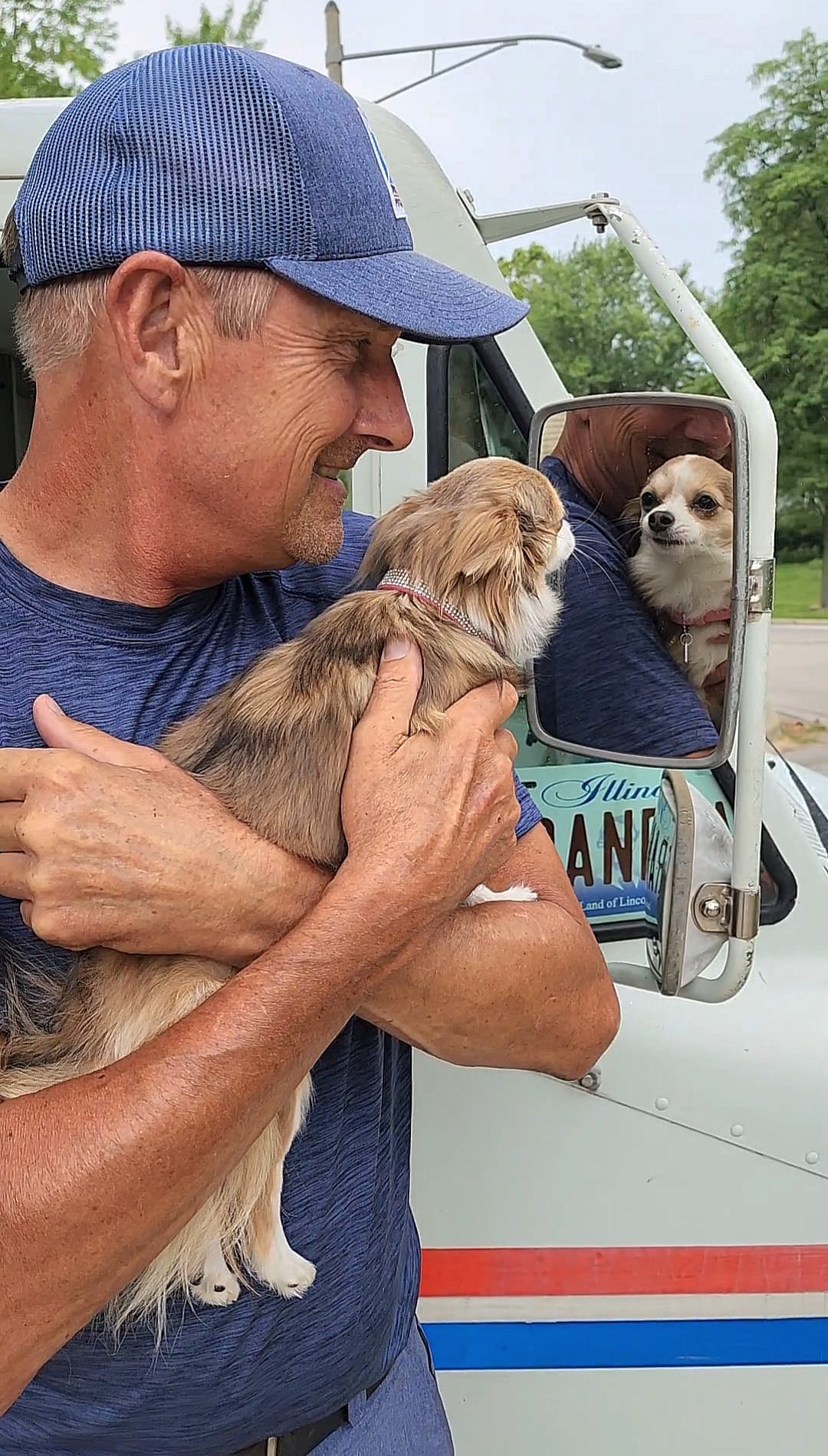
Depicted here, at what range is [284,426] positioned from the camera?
5.08 feet

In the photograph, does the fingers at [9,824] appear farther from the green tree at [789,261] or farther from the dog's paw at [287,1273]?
the green tree at [789,261]

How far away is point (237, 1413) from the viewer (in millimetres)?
1597

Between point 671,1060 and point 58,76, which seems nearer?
point 671,1060

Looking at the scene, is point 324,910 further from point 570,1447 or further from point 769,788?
point 570,1447

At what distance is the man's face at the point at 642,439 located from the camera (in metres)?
1.88

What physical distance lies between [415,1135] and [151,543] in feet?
4.35

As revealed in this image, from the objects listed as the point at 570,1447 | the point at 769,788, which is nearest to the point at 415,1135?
the point at 570,1447

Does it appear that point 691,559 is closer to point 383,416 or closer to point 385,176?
point 383,416

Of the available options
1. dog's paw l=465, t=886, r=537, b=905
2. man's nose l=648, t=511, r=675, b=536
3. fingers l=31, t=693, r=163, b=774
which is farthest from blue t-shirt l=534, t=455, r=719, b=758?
fingers l=31, t=693, r=163, b=774

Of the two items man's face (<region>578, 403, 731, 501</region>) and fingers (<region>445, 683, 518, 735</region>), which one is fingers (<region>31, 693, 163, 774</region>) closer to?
fingers (<region>445, 683, 518, 735</region>)

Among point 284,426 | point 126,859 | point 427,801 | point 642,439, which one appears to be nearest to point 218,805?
point 126,859

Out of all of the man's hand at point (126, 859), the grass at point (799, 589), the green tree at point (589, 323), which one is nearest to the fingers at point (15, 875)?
the man's hand at point (126, 859)

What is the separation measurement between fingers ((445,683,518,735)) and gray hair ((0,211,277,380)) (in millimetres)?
598

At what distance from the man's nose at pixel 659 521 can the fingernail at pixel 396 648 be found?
0.51 metres
